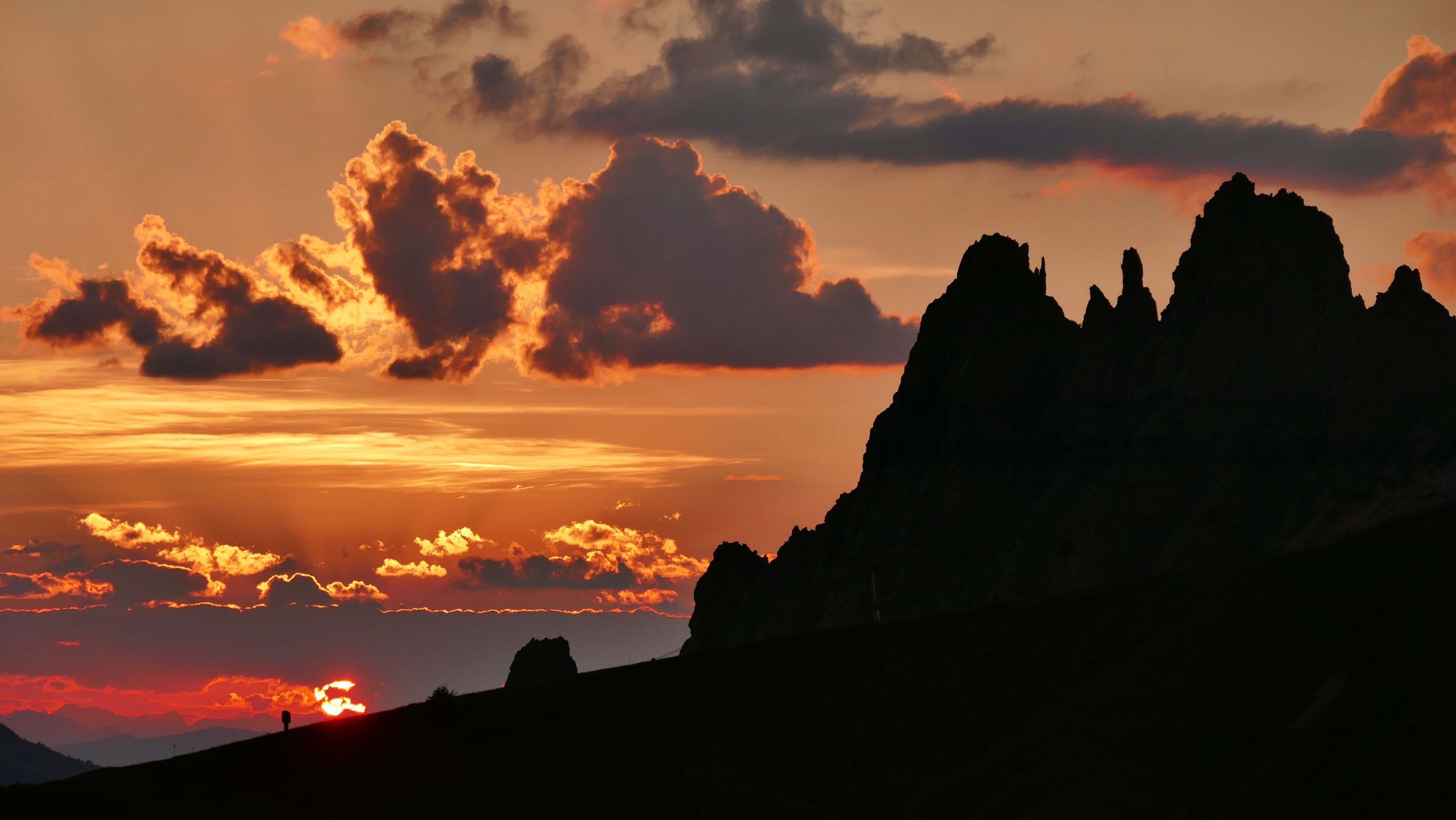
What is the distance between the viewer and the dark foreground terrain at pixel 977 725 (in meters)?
55.3

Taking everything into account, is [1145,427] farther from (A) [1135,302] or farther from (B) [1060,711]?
(B) [1060,711]

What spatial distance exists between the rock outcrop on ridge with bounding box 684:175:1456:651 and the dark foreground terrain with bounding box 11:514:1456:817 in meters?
33.9

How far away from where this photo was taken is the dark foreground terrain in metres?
55.3

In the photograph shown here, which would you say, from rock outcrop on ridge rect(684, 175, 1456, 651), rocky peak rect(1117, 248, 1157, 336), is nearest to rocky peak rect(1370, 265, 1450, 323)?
rock outcrop on ridge rect(684, 175, 1456, 651)

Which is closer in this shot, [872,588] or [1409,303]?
[1409,303]

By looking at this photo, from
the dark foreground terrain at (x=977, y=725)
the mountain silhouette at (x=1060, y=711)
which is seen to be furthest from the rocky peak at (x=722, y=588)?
the dark foreground terrain at (x=977, y=725)

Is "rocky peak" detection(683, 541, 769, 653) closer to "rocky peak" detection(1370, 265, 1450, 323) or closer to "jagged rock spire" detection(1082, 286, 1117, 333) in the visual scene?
"jagged rock spire" detection(1082, 286, 1117, 333)

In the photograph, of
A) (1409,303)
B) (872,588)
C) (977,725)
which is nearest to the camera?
(977,725)

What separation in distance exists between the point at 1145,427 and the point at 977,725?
70.7 metres

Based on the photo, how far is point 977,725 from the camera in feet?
215

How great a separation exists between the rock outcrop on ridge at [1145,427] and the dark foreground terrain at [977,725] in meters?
33.9

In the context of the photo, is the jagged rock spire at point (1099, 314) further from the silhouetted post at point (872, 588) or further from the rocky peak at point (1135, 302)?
the silhouetted post at point (872, 588)

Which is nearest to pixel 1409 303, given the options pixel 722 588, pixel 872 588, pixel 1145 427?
pixel 1145 427

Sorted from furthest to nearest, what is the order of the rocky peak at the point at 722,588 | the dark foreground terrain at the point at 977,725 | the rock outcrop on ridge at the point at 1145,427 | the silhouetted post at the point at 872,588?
1. the rocky peak at the point at 722,588
2. the silhouetted post at the point at 872,588
3. the rock outcrop on ridge at the point at 1145,427
4. the dark foreground terrain at the point at 977,725
